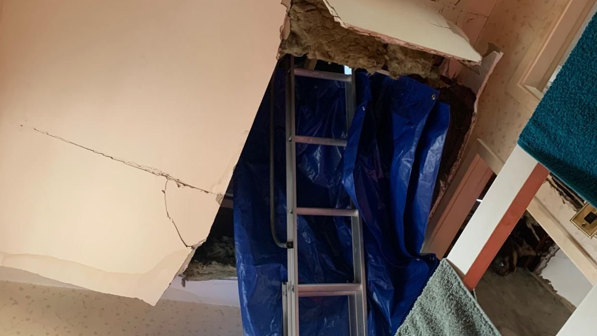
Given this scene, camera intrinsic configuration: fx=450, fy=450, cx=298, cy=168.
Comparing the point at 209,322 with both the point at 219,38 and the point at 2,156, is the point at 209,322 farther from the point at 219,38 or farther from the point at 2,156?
the point at 219,38

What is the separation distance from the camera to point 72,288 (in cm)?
180

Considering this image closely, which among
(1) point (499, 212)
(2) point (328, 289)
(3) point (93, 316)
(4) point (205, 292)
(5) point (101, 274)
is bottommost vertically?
(3) point (93, 316)

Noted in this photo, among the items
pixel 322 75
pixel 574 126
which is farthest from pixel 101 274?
pixel 574 126

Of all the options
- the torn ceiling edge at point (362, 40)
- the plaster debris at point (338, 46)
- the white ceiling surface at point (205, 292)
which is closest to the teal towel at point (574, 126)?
the torn ceiling edge at point (362, 40)

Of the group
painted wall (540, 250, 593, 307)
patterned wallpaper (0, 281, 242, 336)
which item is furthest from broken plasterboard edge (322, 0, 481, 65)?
patterned wallpaper (0, 281, 242, 336)

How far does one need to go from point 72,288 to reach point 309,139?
1123mm

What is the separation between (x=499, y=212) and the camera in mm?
864

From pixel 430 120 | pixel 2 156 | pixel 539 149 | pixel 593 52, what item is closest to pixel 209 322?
pixel 2 156

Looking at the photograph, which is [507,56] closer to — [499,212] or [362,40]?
[362,40]

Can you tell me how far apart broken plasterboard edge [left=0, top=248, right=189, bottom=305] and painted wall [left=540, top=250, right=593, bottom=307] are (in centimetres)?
142

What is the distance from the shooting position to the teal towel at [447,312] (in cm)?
90

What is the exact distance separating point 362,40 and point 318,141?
0.42m

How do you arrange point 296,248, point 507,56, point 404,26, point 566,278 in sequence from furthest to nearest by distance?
point 566,278 → point 296,248 → point 507,56 → point 404,26

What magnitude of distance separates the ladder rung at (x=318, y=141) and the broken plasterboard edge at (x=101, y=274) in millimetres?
541
